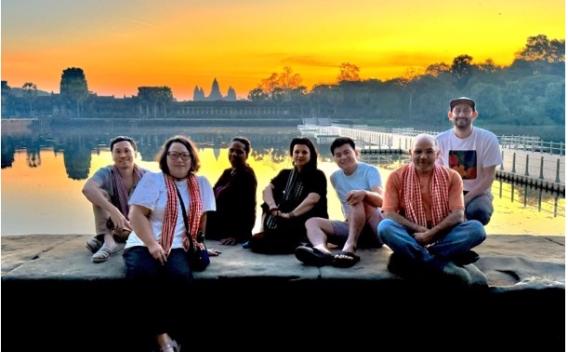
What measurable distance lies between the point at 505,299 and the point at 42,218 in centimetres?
1180

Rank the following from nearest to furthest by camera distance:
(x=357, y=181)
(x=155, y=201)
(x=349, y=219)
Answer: (x=155, y=201) → (x=349, y=219) → (x=357, y=181)

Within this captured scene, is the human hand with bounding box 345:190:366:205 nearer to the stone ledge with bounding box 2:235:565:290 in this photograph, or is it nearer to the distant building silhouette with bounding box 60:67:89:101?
the stone ledge with bounding box 2:235:565:290

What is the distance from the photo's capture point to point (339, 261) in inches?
125

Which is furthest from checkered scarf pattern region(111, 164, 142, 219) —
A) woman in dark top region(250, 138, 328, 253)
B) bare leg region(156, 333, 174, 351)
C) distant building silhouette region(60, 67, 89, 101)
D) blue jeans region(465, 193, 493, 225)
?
distant building silhouette region(60, 67, 89, 101)

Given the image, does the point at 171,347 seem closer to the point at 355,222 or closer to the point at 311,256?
the point at 311,256

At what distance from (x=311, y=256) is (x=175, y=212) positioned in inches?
29.9

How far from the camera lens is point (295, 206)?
3.59 metres

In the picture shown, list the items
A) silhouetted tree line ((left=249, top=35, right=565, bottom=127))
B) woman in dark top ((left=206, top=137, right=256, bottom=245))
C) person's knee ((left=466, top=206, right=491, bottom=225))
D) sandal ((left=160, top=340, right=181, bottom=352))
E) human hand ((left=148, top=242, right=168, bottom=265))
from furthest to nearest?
silhouetted tree line ((left=249, top=35, right=565, bottom=127)) → woman in dark top ((left=206, top=137, right=256, bottom=245)) → person's knee ((left=466, top=206, right=491, bottom=225)) → human hand ((left=148, top=242, right=168, bottom=265)) → sandal ((left=160, top=340, right=181, bottom=352))

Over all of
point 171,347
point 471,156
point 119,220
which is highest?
point 471,156

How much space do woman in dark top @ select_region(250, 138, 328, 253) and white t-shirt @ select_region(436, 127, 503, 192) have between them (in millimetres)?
823

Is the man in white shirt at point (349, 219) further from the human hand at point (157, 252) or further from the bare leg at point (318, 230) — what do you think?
the human hand at point (157, 252)

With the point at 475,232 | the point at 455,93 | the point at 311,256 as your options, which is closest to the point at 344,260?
the point at 311,256

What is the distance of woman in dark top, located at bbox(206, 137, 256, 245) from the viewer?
154 inches

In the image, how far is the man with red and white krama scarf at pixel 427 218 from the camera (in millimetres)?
2918
